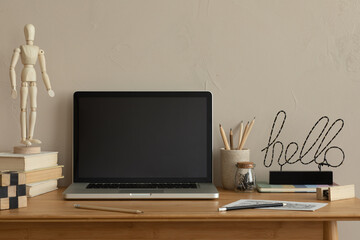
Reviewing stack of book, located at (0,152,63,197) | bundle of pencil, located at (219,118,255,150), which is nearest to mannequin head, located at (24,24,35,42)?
stack of book, located at (0,152,63,197)

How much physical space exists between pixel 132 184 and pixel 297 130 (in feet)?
2.03

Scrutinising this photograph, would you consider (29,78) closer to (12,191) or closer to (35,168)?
(35,168)

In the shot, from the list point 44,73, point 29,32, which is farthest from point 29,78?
point 29,32

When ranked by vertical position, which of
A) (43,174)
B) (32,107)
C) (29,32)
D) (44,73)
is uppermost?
(29,32)

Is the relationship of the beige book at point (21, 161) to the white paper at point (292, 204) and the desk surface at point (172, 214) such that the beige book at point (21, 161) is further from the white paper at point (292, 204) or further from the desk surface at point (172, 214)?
the white paper at point (292, 204)

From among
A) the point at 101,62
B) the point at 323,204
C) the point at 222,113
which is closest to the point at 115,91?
the point at 101,62

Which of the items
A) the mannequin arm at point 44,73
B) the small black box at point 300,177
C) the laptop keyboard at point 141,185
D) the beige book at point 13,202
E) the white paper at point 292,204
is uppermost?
the mannequin arm at point 44,73

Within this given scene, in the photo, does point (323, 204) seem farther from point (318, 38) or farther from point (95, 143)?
point (95, 143)

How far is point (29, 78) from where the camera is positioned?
4.77 ft

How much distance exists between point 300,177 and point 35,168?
86 cm

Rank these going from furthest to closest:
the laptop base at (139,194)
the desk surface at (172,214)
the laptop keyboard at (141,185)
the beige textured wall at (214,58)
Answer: the beige textured wall at (214,58) < the laptop keyboard at (141,185) < the laptop base at (139,194) < the desk surface at (172,214)

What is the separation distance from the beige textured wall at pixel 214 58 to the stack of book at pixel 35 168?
13 cm

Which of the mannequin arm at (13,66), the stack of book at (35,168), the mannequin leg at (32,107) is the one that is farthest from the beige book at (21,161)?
the mannequin arm at (13,66)

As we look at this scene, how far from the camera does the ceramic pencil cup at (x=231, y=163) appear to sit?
1.47 meters
